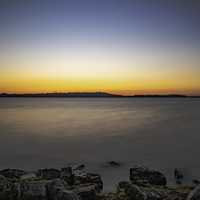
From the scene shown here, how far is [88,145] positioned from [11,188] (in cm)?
1390

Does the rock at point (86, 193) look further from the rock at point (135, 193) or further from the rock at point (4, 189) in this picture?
the rock at point (4, 189)

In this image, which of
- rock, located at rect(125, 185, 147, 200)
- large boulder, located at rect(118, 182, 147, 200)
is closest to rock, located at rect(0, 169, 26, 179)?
large boulder, located at rect(118, 182, 147, 200)

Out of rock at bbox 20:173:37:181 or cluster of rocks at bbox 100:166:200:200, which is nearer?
cluster of rocks at bbox 100:166:200:200

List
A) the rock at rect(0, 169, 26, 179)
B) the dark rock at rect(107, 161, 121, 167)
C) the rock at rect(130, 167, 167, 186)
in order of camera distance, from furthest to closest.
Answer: the dark rock at rect(107, 161, 121, 167) < the rock at rect(0, 169, 26, 179) < the rock at rect(130, 167, 167, 186)

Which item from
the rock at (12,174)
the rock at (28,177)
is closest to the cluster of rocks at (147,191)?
the rock at (28,177)

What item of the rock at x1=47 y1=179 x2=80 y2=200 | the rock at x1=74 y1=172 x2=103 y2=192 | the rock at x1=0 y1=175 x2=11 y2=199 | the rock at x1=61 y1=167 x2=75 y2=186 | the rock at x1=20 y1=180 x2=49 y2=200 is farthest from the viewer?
the rock at x1=61 y1=167 x2=75 y2=186

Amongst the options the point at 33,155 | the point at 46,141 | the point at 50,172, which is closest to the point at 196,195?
the point at 50,172

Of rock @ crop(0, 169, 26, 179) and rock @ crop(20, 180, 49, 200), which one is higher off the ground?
rock @ crop(20, 180, 49, 200)

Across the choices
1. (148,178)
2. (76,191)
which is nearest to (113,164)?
(148,178)

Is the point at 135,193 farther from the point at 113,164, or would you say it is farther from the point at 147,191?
the point at 113,164

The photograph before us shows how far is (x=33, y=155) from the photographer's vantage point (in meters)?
17.2

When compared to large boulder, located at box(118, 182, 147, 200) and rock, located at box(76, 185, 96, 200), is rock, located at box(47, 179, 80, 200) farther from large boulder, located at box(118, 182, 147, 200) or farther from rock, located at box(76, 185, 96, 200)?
large boulder, located at box(118, 182, 147, 200)

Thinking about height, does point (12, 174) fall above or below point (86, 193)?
below

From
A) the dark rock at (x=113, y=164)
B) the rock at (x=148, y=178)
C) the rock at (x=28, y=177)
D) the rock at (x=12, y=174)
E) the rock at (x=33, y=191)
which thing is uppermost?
the rock at (x=33, y=191)
